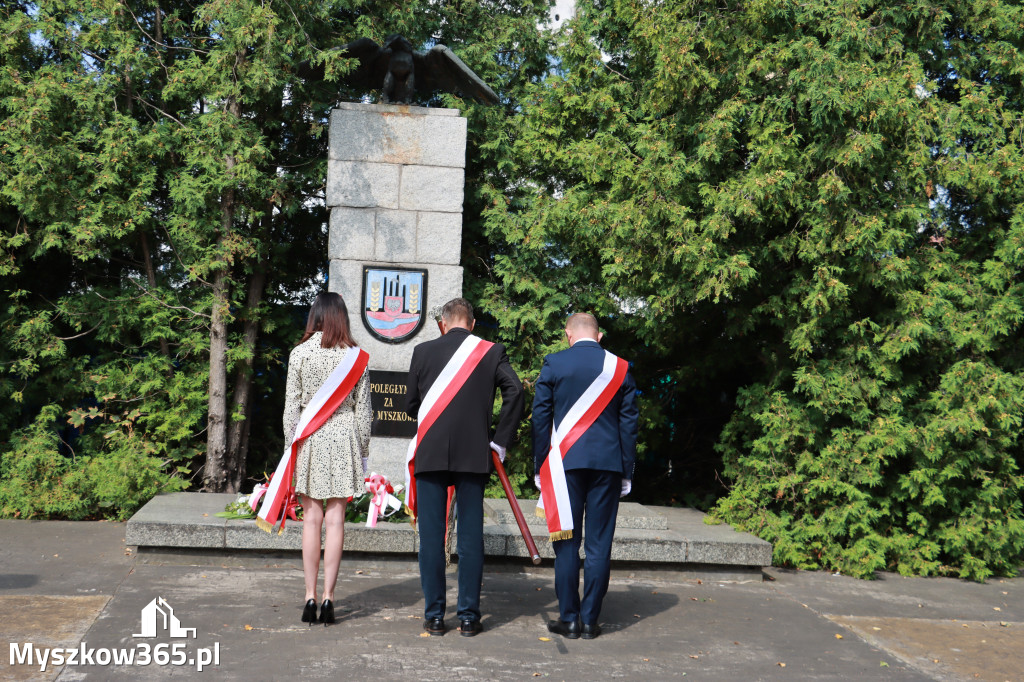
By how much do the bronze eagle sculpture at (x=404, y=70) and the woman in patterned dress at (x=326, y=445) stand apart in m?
3.58

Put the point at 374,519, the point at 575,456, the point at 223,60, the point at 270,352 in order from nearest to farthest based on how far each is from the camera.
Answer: the point at 575,456, the point at 374,519, the point at 223,60, the point at 270,352

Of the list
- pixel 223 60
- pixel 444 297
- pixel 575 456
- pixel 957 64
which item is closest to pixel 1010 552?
pixel 957 64

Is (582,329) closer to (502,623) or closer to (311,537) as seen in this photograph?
(502,623)

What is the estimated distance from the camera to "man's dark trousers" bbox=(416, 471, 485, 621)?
4457 mm

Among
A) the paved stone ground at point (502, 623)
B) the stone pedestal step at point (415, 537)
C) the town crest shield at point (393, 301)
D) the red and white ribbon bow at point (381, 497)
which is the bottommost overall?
the paved stone ground at point (502, 623)

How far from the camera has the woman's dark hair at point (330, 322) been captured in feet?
15.0

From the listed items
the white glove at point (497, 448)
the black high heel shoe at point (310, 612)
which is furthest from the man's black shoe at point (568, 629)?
the black high heel shoe at point (310, 612)

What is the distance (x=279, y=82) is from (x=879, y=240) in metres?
4.90

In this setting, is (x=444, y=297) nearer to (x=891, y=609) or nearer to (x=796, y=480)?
(x=796, y=480)

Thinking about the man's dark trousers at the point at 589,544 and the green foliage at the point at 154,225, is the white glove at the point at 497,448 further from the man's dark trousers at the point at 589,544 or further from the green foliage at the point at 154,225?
the green foliage at the point at 154,225

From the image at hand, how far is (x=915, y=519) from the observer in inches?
269

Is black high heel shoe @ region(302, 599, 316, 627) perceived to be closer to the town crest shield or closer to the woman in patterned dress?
the woman in patterned dress

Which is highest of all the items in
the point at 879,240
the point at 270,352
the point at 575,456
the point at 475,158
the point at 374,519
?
the point at 475,158

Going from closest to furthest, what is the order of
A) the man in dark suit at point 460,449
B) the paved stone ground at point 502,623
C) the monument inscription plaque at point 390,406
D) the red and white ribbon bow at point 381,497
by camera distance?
the paved stone ground at point 502,623 < the man in dark suit at point 460,449 < the red and white ribbon bow at point 381,497 < the monument inscription plaque at point 390,406
